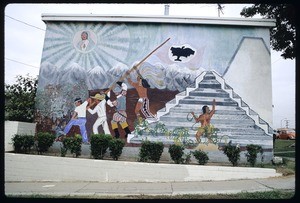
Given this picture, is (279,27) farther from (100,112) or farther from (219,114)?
(100,112)

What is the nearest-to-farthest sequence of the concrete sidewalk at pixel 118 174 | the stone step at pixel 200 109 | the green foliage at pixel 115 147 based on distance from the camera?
the concrete sidewalk at pixel 118 174, the green foliage at pixel 115 147, the stone step at pixel 200 109

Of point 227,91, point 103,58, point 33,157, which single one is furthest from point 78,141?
point 227,91

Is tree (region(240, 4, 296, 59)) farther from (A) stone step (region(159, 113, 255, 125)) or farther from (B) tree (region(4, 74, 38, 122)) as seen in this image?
(B) tree (region(4, 74, 38, 122))

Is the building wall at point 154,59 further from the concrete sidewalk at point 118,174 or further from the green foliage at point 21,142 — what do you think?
the concrete sidewalk at point 118,174

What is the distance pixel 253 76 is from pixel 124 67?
6.00 meters

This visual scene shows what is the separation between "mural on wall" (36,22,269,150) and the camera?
12.2m

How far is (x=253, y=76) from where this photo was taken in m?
12.1

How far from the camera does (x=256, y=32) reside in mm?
12414

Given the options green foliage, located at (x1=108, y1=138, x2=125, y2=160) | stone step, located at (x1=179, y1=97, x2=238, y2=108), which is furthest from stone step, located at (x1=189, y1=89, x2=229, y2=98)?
green foliage, located at (x1=108, y1=138, x2=125, y2=160)

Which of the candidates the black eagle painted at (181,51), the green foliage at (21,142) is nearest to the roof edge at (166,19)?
the black eagle painted at (181,51)

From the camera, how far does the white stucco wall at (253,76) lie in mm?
11930

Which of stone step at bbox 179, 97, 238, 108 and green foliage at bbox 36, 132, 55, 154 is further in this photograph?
stone step at bbox 179, 97, 238, 108

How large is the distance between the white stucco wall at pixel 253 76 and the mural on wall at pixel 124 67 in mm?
365

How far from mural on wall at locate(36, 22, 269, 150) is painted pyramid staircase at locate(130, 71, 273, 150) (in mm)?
378
